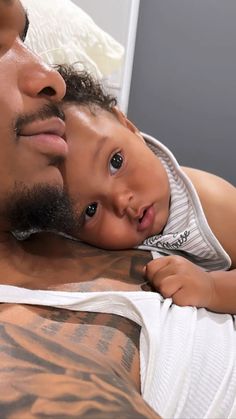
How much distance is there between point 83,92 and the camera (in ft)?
3.43

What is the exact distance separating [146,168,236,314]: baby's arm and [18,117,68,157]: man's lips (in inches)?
8.5

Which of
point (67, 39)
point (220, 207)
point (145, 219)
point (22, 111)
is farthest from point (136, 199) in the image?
point (67, 39)

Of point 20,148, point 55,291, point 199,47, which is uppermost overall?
Result: point 20,148

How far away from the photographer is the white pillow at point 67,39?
1.32 metres

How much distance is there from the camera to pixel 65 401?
39 cm

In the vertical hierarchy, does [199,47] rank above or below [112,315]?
below

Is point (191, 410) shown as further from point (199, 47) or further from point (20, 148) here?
point (199, 47)

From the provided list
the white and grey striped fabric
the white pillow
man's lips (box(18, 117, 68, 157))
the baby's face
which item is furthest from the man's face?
the white pillow

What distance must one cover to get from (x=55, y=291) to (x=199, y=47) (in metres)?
1.63

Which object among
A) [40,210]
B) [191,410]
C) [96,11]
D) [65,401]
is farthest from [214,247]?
[96,11]

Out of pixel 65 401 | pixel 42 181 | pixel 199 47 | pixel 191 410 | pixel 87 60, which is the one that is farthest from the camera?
pixel 199 47

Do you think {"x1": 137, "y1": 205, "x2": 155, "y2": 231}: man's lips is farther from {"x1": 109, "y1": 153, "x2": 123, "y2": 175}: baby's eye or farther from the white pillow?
the white pillow

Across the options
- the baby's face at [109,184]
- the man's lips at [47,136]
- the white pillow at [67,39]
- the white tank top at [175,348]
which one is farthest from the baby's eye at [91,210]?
the white pillow at [67,39]

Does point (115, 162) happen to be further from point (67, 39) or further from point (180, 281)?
point (67, 39)
